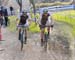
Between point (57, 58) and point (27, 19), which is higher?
point (27, 19)

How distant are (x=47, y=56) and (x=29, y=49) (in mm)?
2315

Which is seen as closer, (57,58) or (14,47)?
(57,58)

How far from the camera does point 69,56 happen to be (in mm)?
12914

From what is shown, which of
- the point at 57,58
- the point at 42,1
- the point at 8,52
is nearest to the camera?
the point at 57,58

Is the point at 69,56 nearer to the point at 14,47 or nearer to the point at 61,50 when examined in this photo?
the point at 61,50

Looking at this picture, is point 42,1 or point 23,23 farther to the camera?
point 42,1

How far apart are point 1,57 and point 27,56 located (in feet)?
3.01

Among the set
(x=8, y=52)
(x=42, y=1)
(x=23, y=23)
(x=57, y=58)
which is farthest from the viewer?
(x=42, y=1)

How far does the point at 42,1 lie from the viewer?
67.9m

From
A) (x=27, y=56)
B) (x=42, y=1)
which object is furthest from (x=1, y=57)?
(x=42, y=1)

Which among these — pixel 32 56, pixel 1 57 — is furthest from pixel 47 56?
pixel 1 57

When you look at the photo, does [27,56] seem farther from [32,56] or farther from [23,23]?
[23,23]

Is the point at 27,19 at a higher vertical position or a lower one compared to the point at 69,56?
higher

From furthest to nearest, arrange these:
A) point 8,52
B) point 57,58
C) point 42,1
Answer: point 42,1 → point 8,52 → point 57,58
